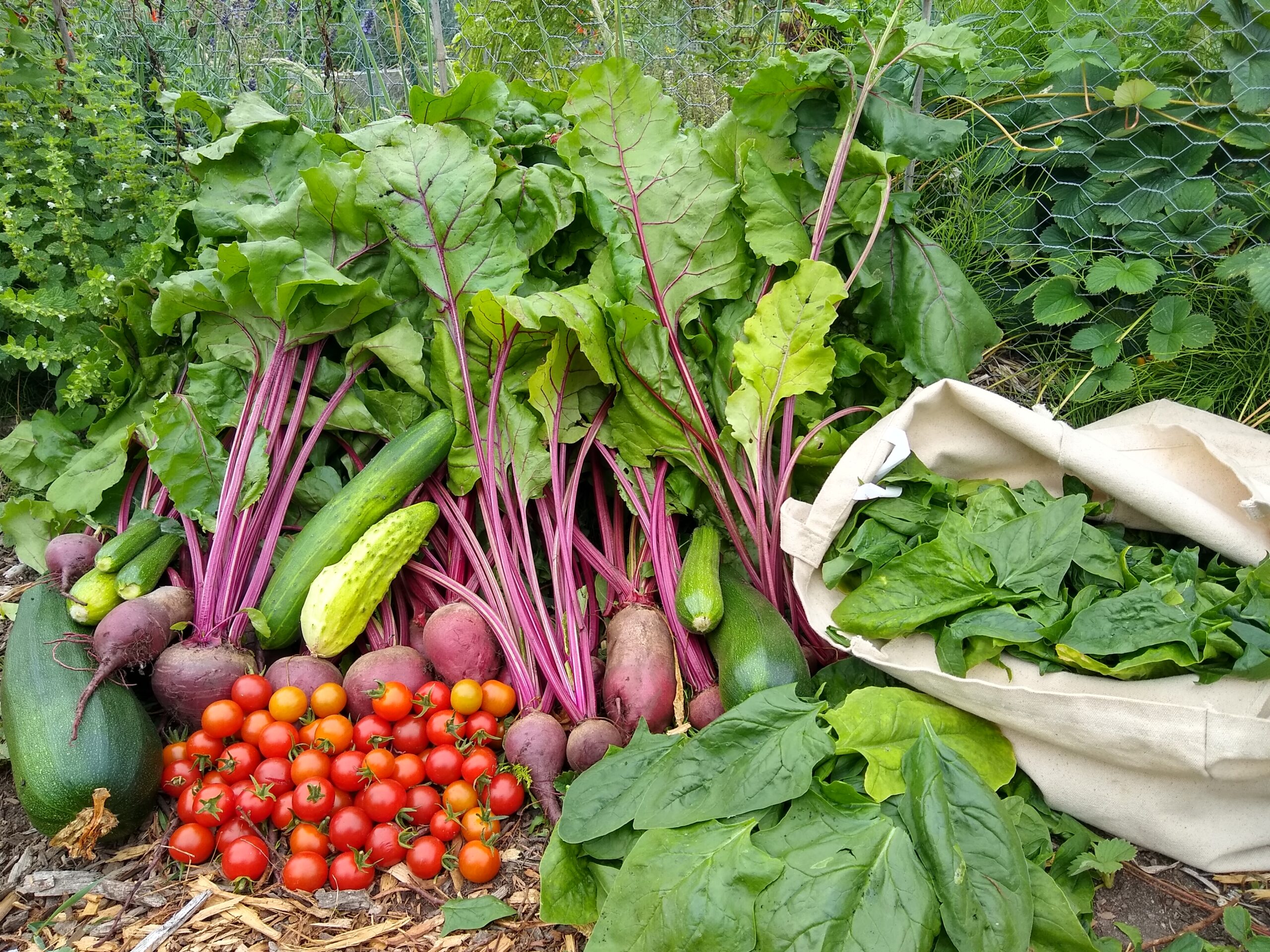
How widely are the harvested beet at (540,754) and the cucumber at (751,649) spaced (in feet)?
1.30

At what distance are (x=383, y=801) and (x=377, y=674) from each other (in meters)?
0.32

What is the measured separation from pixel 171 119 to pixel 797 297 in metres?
2.66

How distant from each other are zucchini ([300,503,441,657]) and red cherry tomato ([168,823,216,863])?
1.47 feet

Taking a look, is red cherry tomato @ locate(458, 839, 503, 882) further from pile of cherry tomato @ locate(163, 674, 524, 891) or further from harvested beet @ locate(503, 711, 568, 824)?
harvested beet @ locate(503, 711, 568, 824)

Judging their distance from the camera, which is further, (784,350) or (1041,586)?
(784,350)

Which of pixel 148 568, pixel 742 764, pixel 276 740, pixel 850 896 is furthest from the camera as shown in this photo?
pixel 148 568

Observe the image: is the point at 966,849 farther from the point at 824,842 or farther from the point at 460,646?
the point at 460,646

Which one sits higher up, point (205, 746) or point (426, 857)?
point (205, 746)

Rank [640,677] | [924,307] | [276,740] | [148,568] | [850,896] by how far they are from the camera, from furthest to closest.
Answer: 1. [924,307]
2. [148,568]
3. [640,677]
4. [276,740]
5. [850,896]

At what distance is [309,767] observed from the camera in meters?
1.82

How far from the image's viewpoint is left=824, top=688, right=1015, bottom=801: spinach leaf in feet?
5.03

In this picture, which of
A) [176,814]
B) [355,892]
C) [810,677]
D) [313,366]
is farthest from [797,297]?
[176,814]

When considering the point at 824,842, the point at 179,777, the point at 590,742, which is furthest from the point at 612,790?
the point at 179,777

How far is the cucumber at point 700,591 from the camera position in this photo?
200cm
